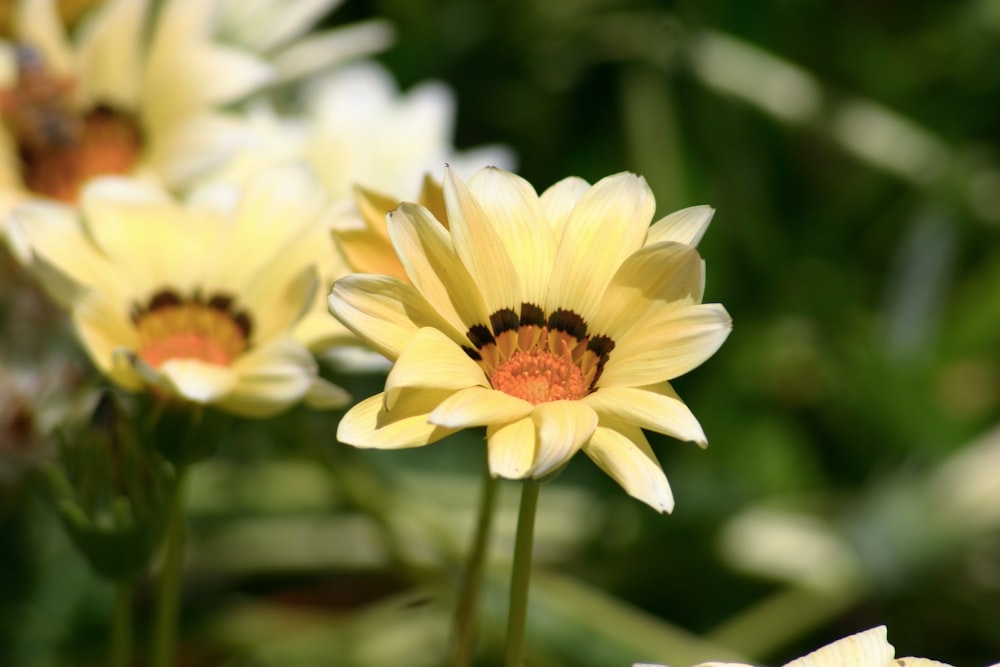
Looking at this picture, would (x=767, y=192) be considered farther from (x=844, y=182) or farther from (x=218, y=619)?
(x=218, y=619)

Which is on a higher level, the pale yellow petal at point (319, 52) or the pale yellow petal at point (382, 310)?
the pale yellow petal at point (319, 52)

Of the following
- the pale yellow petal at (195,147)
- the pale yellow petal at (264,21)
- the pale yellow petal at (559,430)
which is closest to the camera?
the pale yellow petal at (559,430)

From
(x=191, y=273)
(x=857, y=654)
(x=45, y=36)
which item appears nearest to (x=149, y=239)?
(x=191, y=273)

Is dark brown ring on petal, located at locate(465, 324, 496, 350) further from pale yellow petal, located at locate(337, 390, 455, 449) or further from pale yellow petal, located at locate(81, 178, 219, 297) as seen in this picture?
pale yellow petal, located at locate(81, 178, 219, 297)

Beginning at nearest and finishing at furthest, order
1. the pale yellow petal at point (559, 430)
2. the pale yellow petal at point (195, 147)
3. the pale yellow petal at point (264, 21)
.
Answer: the pale yellow petal at point (559, 430), the pale yellow petal at point (195, 147), the pale yellow petal at point (264, 21)

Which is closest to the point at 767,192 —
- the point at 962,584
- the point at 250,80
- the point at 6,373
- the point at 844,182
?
the point at 844,182

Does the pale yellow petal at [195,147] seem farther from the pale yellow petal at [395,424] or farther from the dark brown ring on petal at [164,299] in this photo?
the pale yellow petal at [395,424]

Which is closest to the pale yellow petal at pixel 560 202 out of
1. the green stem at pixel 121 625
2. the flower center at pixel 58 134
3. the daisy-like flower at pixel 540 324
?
the daisy-like flower at pixel 540 324
